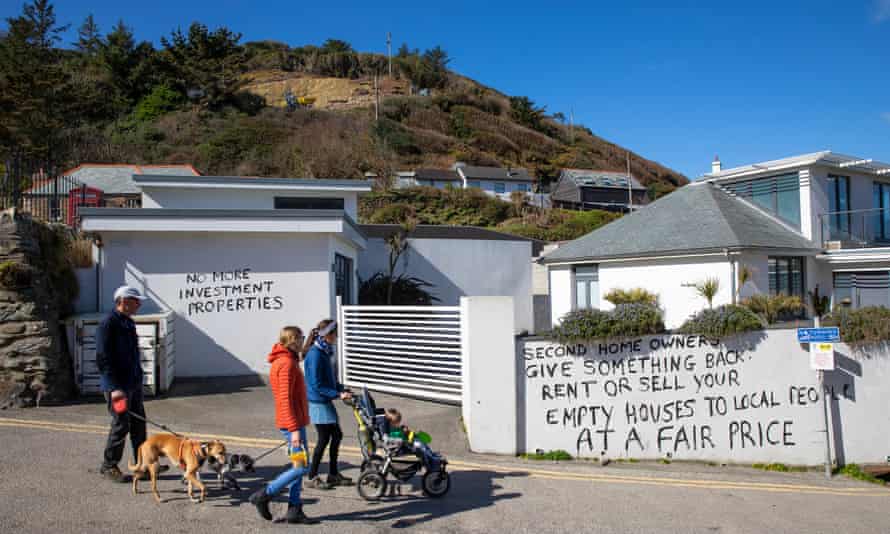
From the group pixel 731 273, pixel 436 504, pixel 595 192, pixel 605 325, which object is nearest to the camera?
pixel 436 504

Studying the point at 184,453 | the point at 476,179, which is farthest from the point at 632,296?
the point at 476,179

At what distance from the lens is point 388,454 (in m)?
5.66

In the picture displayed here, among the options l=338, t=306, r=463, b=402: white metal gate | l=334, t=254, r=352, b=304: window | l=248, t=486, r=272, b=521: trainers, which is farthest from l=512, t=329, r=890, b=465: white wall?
l=334, t=254, r=352, b=304: window

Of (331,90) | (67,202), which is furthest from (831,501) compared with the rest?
(331,90)

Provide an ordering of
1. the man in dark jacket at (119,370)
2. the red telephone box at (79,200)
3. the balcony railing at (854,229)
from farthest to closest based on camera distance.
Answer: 1. the balcony railing at (854,229)
2. the red telephone box at (79,200)
3. the man in dark jacket at (119,370)

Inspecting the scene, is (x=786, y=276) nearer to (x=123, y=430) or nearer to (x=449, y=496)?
(x=449, y=496)

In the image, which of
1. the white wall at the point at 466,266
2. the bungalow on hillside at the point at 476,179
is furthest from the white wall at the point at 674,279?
the bungalow on hillside at the point at 476,179

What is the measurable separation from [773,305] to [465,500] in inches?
546

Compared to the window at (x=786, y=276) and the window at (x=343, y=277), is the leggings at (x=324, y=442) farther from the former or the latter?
the window at (x=786, y=276)

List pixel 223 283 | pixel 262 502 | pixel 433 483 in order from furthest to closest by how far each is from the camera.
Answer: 1. pixel 223 283
2. pixel 433 483
3. pixel 262 502

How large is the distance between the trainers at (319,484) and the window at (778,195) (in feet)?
65.1

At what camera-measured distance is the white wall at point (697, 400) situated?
8.37 m

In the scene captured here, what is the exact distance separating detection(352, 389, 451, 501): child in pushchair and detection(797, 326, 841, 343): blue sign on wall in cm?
618

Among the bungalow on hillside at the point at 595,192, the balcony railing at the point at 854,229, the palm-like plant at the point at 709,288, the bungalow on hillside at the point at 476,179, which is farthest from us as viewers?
the bungalow on hillside at the point at 595,192
